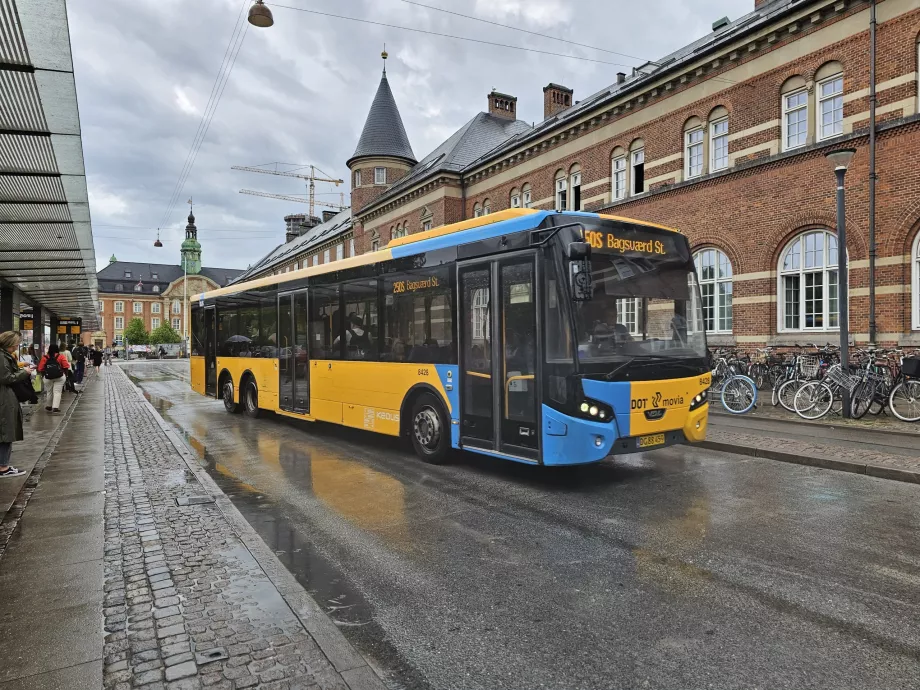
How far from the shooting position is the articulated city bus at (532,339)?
685cm

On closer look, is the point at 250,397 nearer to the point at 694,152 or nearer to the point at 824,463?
the point at 824,463

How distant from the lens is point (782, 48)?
1781 cm

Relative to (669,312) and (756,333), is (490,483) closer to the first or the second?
(669,312)

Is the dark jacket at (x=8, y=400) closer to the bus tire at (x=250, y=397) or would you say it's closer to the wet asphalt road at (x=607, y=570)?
the wet asphalt road at (x=607, y=570)

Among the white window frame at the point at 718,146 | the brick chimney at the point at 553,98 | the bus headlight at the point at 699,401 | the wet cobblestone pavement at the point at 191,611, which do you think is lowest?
the wet cobblestone pavement at the point at 191,611

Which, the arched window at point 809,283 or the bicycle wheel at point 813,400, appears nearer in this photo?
the bicycle wheel at point 813,400

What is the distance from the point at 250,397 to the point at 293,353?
3002 millimetres

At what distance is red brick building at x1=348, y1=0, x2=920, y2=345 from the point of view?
15.3 metres

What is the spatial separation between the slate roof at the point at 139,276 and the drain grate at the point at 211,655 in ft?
445

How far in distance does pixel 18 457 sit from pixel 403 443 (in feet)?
18.4

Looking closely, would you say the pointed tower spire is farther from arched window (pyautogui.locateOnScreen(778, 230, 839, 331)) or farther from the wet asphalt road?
the wet asphalt road

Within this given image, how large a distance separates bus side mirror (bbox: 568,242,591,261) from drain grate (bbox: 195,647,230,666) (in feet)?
15.6

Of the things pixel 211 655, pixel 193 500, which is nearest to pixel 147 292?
pixel 193 500

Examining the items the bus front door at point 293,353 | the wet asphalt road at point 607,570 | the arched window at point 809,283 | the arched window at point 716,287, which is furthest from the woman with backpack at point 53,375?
the arched window at point 809,283
